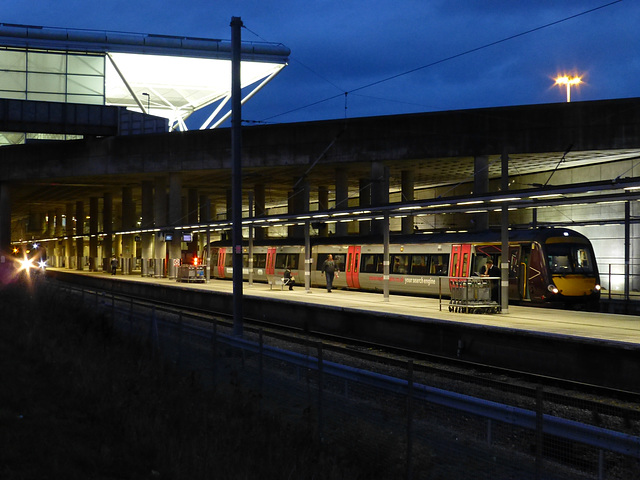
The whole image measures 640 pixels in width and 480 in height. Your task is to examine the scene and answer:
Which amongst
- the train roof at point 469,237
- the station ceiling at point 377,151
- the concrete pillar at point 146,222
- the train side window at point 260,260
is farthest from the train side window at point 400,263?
the concrete pillar at point 146,222

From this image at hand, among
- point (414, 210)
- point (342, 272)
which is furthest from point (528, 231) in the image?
point (342, 272)

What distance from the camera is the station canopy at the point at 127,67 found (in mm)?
52969

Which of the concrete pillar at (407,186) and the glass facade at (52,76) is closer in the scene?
the concrete pillar at (407,186)

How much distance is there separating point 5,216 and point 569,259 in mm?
44684

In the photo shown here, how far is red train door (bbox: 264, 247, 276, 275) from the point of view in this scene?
40938 mm

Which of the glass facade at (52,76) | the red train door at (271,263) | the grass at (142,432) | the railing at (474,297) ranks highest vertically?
the glass facade at (52,76)

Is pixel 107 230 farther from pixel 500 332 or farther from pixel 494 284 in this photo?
pixel 500 332

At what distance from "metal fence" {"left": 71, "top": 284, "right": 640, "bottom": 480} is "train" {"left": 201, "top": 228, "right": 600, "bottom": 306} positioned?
13534 millimetres

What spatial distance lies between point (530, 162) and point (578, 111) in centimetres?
682

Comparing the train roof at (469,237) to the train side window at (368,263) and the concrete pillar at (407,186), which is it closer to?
the train side window at (368,263)

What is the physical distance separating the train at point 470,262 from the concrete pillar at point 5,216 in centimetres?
2916

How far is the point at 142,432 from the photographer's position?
25.0ft

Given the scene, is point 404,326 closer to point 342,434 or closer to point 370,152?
point 342,434

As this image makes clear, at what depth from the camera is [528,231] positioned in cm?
2522
